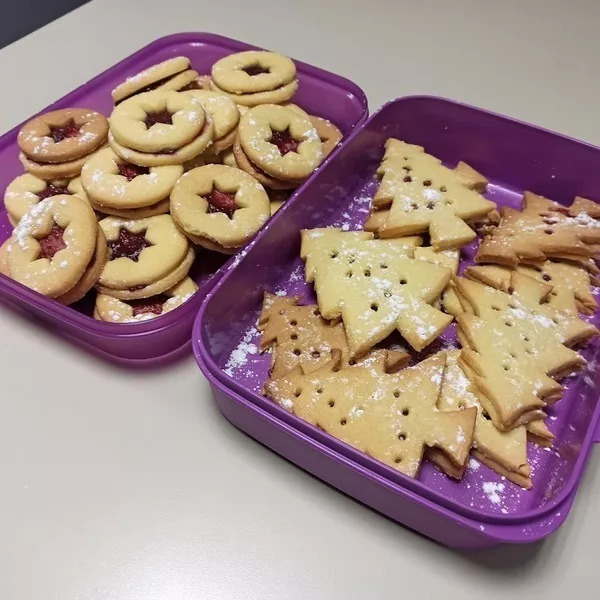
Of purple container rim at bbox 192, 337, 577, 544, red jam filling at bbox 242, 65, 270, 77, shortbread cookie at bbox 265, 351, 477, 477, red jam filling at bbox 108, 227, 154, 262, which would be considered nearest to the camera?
purple container rim at bbox 192, 337, 577, 544

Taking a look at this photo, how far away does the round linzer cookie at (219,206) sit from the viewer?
0.93 m

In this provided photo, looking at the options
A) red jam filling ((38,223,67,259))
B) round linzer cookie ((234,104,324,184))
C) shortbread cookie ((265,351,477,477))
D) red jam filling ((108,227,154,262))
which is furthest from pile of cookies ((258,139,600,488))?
red jam filling ((38,223,67,259))

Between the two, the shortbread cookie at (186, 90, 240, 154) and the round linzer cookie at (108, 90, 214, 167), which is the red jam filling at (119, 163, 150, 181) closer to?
the round linzer cookie at (108, 90, 214, 167)

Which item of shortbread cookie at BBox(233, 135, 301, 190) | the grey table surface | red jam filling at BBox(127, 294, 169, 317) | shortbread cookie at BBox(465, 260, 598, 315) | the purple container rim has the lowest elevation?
the grey table surface

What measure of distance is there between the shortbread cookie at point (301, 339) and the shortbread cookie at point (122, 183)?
0.79 ft

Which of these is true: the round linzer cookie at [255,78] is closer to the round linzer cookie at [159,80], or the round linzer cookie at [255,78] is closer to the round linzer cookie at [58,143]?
the round linzer cookie at [159,80]

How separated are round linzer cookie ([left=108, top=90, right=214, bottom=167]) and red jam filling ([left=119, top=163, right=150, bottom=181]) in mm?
22

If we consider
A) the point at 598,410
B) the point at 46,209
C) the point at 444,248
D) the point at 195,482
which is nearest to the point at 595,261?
the point at 444,248

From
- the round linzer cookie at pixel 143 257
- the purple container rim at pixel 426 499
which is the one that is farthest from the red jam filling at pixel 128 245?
the purple container rim at pixel 426 499

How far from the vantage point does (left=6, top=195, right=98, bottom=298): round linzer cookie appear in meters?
0.88

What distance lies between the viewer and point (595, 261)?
→ 1.05 m

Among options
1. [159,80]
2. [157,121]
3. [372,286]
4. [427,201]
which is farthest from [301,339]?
[159,80]

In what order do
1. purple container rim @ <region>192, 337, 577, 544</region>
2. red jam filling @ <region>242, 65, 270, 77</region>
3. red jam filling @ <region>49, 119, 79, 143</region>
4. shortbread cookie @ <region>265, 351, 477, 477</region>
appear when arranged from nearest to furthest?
purple container rim @ <region>192, 337, 577, 544</region> → shortbread cookie @ <region>265, 351, 477, 477</region> → red jam filling @ <region>49, 119, 79, 143</region> → red jam filling @ <region>242, 65, 270, 77</region>

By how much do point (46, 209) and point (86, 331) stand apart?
0.22 metres
